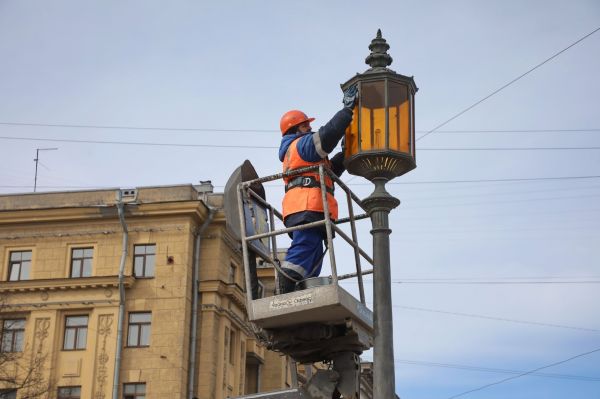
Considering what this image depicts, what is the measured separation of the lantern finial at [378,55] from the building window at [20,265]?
32924mm

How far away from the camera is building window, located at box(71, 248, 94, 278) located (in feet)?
123

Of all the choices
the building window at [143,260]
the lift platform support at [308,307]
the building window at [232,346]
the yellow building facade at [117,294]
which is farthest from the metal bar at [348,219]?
the building window at [232,346]

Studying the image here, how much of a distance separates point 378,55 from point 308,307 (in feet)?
6.42

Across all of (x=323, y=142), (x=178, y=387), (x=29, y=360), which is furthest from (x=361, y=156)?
(x=29, y=360)

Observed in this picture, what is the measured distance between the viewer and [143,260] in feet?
123

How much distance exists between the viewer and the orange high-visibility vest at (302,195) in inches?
283

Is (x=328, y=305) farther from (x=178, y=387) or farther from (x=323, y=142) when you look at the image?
(x=178, y=387)

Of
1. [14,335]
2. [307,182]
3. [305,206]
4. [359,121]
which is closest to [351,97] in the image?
[359,121]

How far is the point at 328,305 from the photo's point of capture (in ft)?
21.4

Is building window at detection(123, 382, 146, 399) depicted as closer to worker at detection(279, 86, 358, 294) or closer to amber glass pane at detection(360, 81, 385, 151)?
worker at detection(279, 86, 358, 294)

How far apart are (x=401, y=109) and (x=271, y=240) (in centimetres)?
167

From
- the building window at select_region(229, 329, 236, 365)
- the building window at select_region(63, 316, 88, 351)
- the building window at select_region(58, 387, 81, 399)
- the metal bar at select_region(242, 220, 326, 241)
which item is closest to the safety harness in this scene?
the metal bar at select_region(242, 220, 326, 241)

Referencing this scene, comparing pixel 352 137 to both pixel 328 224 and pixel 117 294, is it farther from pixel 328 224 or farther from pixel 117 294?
pixel 117 294

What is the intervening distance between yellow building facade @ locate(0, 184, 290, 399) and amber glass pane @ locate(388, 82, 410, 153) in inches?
1162
